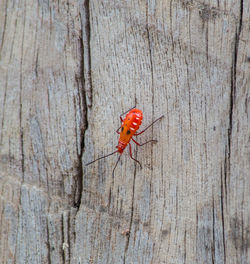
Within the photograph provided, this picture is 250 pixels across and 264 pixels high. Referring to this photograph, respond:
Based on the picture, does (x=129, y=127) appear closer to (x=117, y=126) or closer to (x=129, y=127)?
(x=129, y=127)

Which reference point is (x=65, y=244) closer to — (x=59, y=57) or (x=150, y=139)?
(x=150, y=139)

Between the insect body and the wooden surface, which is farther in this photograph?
the insect body

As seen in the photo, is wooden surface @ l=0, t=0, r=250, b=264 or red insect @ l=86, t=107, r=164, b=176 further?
red insect @ l=86, t=107, r=164, b=176

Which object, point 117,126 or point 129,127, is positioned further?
point 117,126

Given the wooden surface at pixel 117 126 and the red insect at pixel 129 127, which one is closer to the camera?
the wooden surface at pixel 117 126

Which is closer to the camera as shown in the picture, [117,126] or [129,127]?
[129,127]

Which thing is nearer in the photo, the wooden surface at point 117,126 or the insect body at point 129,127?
the wooden surface at point 117,126

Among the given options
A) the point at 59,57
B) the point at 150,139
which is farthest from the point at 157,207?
the point at 59,57

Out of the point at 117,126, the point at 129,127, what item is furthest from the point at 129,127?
the point at 117,126
